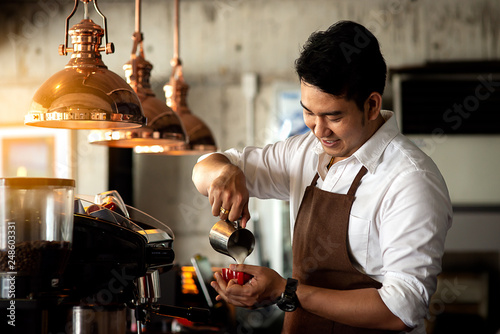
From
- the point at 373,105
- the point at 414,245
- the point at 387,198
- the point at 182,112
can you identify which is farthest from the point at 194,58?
the point at 414,245

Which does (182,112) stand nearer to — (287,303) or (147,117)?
(147,117)

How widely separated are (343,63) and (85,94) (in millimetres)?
720

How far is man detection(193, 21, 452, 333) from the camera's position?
1.56 m

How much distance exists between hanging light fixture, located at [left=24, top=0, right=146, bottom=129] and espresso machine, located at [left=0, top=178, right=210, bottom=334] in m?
0.24

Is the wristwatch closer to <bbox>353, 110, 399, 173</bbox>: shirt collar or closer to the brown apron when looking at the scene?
the brown apron

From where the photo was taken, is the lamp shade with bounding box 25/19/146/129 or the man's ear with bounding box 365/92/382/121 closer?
the lamp shade with bounding box 25/19/146/129

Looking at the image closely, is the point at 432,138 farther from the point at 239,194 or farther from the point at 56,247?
the point at 56,247

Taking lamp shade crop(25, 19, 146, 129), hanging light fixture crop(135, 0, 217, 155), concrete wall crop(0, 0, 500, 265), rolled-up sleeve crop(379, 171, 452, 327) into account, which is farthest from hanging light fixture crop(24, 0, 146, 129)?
concrete wall crop(0, 0, 500, 265)

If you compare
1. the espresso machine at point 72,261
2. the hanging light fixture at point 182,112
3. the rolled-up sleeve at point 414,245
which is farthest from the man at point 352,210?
the hanging light fixture at point 182,112

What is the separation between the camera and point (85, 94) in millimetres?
1609

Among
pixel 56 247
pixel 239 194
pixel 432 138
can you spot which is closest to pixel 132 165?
pixel 432 138

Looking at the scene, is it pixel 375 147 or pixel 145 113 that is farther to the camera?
pixel 145 113

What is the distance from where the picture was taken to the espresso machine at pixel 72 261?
1.19 meters

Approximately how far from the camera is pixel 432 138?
508cm
